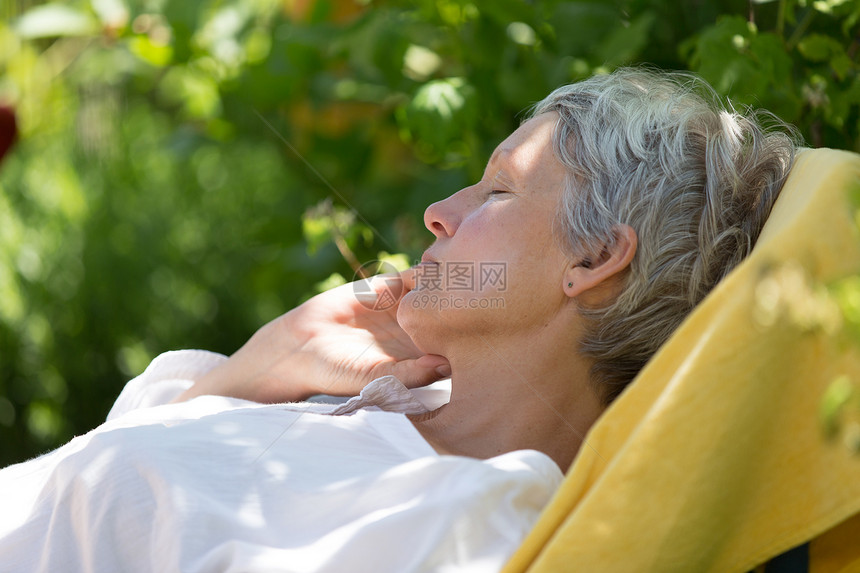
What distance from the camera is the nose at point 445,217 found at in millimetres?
1409

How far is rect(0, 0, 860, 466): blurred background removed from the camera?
190 centimetres

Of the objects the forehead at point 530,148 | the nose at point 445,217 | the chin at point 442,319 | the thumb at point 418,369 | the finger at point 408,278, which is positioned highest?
the forehead at point 530,148

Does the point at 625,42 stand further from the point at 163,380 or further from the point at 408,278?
the point at 163,380

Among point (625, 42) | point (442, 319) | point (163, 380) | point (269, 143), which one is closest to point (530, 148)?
point (442, 319)

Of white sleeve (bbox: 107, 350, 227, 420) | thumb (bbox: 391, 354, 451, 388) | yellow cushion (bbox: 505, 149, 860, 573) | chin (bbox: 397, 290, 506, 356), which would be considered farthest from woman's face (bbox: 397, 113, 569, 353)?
white sleeve (bbox: 107, 350, 227, 420)

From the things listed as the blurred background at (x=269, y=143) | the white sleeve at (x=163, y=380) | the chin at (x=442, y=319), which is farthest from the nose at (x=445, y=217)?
the white sleeve at (x=163, y=380)

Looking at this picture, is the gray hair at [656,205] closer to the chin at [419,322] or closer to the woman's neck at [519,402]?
the woman's neck at [519,402]

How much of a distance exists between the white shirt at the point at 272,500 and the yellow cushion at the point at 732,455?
9 cm

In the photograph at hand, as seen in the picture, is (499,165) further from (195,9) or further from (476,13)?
(195,9)

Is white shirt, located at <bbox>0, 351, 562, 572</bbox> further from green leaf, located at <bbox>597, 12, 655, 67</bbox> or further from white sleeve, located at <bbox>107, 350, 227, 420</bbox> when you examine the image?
green leaf, located at <bbox>597, 12, 655, 67</bbox>

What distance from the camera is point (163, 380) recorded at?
173cm

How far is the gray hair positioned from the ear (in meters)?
0.01

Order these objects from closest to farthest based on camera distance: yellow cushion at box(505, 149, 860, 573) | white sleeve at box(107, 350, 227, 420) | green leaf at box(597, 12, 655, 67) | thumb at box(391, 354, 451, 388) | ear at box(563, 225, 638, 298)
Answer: yellow cushion at box(505, 149, 860, 573) < ear at box(563, 225, 638, 298) < thumb at box(391, 354, 451, 388) < white sleeve at box(107, 350, 227, 420) < green leaf at box(597, 12, 655, 67)

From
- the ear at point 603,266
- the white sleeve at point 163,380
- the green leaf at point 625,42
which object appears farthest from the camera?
the green leaf at point 625,42
